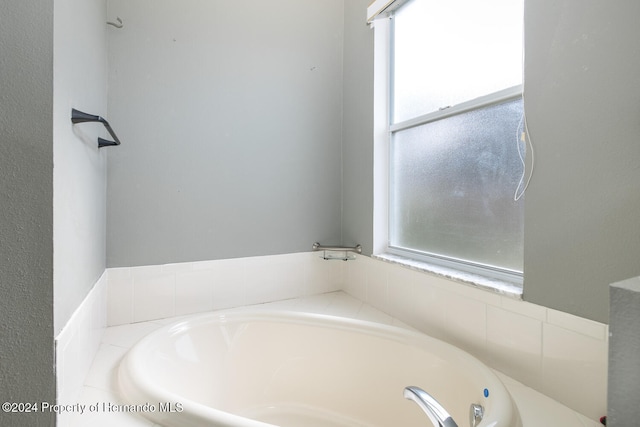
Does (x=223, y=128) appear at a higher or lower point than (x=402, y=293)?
higher

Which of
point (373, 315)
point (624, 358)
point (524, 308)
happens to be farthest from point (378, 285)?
point (624, 358)

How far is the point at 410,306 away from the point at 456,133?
2.50ft

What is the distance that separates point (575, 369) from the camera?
79 centimetres

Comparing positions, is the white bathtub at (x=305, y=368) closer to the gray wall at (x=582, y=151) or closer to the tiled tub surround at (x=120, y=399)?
the tiled tub surround at (x=120, y=399)

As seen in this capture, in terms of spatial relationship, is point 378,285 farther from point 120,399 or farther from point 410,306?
A: point 120,399

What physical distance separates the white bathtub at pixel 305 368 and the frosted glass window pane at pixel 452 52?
0.98 meters

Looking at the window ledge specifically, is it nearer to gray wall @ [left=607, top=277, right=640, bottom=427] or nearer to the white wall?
gray wall @ [left=607, top=277, right=640, bottom=427]

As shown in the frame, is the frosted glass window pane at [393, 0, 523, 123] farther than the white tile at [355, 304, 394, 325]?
No

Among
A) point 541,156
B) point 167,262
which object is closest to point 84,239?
point 167,262

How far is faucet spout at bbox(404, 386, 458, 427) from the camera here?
2.23 feet

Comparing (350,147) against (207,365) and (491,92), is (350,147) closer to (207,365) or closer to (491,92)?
(491,92)

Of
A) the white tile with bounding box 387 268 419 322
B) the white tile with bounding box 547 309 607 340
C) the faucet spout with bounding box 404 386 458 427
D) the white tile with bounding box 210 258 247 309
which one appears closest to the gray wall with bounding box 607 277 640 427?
the faucet spout with bounding box 404 386 458 427

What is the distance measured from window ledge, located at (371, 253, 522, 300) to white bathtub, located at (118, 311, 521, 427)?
23cm

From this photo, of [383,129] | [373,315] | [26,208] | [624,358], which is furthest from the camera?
[383,129]
